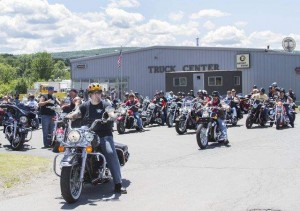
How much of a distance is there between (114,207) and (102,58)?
45.2m

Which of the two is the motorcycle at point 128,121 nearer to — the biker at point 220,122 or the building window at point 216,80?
the biker at point 220,122

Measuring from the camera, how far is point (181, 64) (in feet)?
152

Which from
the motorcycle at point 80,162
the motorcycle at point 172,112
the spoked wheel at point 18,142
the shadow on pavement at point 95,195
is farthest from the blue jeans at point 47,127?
the motorcycle at point 172,112

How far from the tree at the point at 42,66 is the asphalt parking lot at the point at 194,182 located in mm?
149239

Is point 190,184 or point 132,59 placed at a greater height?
point 132,59

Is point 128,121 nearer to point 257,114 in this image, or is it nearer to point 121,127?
point 121,127

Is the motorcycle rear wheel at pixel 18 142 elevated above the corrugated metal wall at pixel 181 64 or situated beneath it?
situated beneath

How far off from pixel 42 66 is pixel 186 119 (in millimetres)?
146657

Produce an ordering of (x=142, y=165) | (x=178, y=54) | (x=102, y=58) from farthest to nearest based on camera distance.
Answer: (x=102, y=58), (x=178, y=54), (x=142, y=165)

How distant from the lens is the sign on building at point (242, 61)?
40.5m

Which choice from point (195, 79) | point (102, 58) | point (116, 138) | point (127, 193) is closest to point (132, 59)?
point (102, 58)

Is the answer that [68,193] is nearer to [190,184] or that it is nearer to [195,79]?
[190,184]

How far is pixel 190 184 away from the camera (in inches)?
361

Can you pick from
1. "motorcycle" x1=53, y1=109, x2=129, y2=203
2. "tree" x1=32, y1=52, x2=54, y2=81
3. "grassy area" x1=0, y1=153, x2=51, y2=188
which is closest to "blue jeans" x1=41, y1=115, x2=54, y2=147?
"grassy area" x1=0, y1=153, x2=51, y2=188
